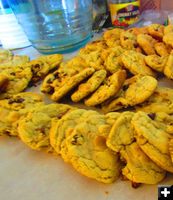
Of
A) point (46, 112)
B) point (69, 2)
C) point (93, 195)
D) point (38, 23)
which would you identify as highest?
point (69, 2)

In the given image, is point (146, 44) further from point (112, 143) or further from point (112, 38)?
point (112, 143)

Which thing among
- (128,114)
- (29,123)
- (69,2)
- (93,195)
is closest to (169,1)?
(69,2)

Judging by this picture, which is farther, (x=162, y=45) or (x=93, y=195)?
(x=162, y=45)

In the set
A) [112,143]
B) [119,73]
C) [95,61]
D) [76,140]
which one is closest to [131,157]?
[112,143]

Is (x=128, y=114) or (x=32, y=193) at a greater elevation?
(x=128, y=114)

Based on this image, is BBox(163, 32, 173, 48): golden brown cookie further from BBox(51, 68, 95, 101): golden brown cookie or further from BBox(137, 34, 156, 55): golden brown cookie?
BBox(51, 68, 95, 101): golden brown cookie

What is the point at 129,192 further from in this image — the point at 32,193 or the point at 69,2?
the point at 69,2

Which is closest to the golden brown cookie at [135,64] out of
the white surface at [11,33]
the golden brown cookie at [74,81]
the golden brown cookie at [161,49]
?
the golden brown cookie at [161,49]

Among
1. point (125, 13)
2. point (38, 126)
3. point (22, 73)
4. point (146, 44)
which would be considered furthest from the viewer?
point (125, 13)
